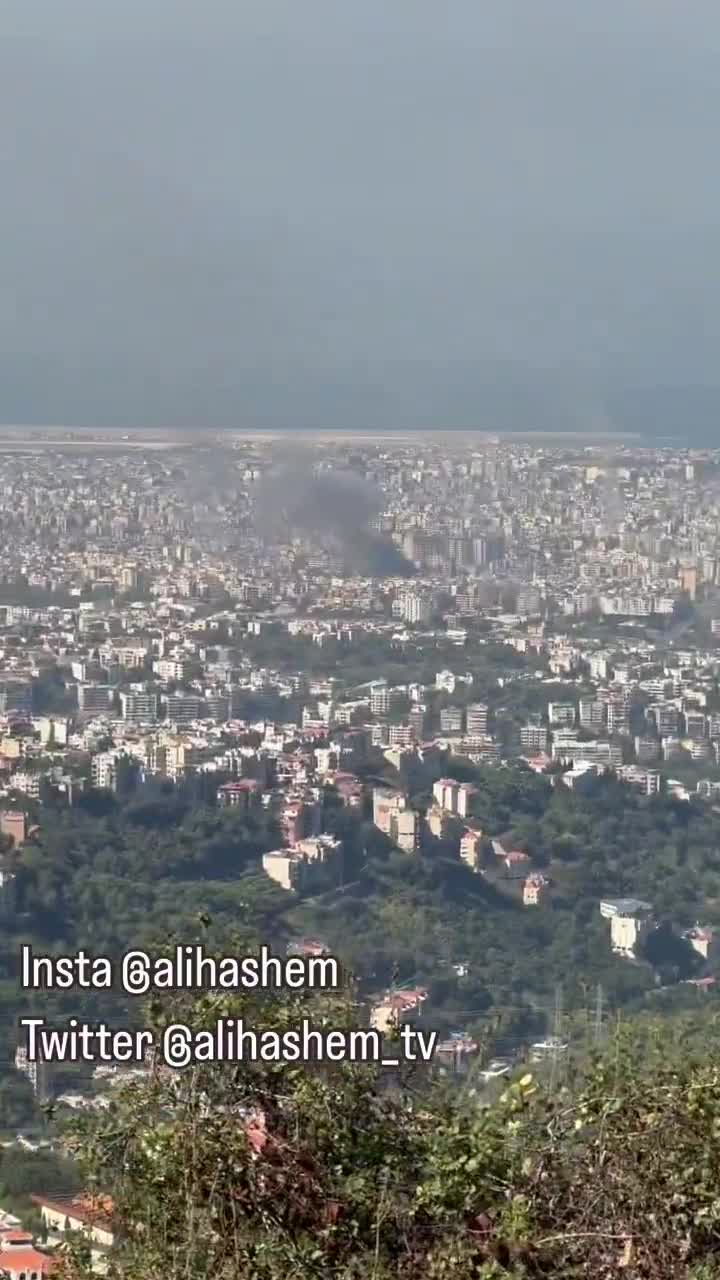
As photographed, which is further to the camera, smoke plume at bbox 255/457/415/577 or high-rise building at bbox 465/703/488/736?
smoke plume at bbox 255/457/415/577

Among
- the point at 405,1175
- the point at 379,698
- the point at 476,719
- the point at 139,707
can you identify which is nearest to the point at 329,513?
the point at 379,698

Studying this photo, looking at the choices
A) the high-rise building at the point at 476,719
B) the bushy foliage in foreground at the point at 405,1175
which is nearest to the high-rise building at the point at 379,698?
the high-rise building at the point at 476,719

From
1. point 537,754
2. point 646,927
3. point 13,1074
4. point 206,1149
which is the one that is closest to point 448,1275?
point 206,1149

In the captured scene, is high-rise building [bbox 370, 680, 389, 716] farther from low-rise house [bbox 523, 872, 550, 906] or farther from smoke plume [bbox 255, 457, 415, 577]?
low-rise house [bbox 523, 872, 550, 906]

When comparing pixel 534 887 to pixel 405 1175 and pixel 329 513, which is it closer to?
pixel 329 513

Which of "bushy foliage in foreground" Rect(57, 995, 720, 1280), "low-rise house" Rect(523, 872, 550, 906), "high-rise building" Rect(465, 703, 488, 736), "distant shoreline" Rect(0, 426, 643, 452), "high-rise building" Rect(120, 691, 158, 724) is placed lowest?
"low-rise house" Rect(523, 872, 550, 906)

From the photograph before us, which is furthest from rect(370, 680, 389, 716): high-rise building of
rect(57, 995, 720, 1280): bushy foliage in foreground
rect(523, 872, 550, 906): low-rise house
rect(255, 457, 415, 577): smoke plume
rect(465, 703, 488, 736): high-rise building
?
rect(57, 995, 720, 1280): bushy foliage in foreground

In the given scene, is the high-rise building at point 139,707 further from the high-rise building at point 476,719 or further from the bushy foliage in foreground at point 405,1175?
the bushy foliage in foreground at point 405,1175

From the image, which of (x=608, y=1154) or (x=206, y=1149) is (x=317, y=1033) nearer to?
(x=206, y=1149)

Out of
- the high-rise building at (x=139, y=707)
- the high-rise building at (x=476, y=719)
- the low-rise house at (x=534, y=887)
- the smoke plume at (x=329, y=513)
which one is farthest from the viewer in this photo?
the smoke plume at (x=329, y=513)
